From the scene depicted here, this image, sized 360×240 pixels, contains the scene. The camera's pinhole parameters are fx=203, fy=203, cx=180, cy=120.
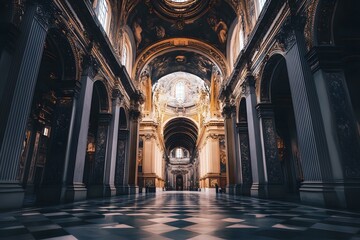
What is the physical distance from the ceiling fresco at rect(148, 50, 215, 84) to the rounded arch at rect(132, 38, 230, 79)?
821mm

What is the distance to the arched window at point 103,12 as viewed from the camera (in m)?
11.1

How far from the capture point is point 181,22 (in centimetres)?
1711

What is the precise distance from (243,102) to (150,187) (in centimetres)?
1622

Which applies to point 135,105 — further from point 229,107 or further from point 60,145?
point 60,145

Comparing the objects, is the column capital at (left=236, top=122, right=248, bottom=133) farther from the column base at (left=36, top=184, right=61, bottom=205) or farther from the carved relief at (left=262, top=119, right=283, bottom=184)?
the column base at (left=36, top=184, right=61, bottom=205)

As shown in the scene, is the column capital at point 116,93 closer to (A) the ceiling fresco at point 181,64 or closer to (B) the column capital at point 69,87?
(B) the column capital at point 69,87

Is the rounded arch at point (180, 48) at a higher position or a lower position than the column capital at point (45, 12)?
higher

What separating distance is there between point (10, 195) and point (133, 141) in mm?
11459

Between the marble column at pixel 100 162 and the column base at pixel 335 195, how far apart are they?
376 inches

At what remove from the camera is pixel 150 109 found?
89.0 feet

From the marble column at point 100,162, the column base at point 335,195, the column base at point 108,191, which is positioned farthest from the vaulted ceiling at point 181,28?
the column base at point 335,195

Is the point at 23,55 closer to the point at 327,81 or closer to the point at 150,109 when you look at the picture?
the point at 327,81

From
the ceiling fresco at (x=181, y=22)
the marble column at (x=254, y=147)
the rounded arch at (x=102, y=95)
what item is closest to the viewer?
the marble column at (x=254, y=147)

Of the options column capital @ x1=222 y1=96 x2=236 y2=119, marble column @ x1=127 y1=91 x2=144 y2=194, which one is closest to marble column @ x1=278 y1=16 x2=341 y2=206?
column capital @ x1=222 y1=96 x2=236 y2=119
